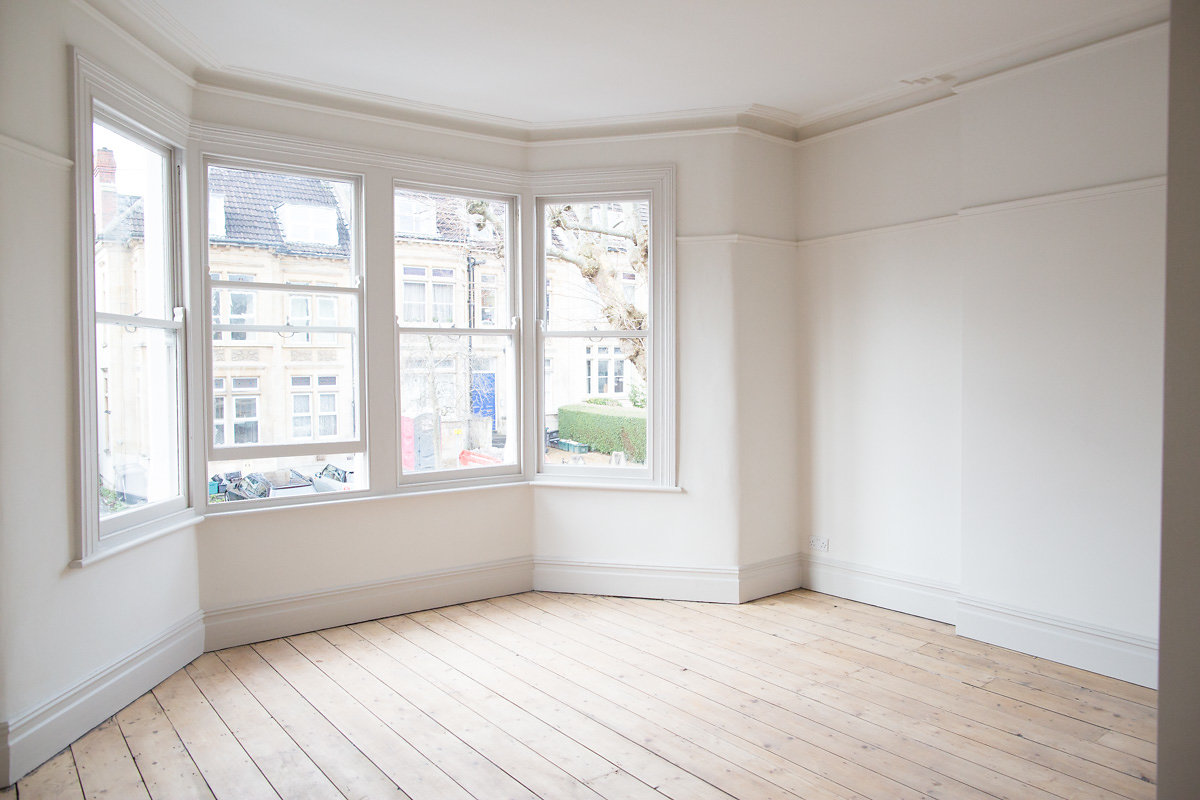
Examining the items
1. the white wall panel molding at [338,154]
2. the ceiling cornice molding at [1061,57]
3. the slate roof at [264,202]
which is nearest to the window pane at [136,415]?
the slate roof at [264,202]

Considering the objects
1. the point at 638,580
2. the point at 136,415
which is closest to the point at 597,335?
the point at 638,580

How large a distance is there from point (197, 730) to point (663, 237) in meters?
3.44

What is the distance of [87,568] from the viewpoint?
10.0ft

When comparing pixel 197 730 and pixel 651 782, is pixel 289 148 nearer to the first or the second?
pixel 197 730

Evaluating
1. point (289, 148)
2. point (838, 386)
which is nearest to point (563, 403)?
point (838, 386)

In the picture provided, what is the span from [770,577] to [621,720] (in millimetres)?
1986

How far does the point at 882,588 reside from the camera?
Result: 456cm

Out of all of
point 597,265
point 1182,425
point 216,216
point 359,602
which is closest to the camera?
point 1182,425

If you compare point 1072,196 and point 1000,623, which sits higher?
point 1072,196

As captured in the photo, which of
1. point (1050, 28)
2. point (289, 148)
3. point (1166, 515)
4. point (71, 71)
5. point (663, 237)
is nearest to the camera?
point (1166, 515)

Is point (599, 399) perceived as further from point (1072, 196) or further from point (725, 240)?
point (1072, 196)

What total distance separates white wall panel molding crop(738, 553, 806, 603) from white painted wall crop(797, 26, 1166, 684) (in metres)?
0.11

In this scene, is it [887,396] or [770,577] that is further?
[770,577]

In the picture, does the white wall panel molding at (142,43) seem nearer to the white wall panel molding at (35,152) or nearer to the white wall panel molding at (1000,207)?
the white wall panel molding at (35,152)
